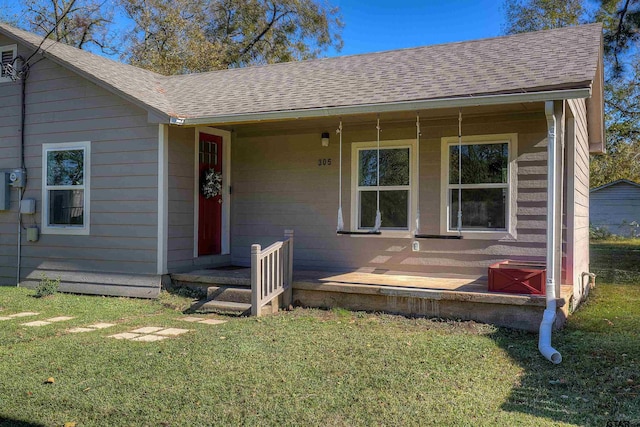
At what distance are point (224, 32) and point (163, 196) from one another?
16.4m

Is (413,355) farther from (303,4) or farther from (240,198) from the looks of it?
(303,4)

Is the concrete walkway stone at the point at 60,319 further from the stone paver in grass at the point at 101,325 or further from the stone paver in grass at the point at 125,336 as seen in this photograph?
the stone paver in grass at the point at 125,336

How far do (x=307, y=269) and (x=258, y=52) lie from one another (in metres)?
16.5

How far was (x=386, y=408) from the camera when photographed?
3.30m

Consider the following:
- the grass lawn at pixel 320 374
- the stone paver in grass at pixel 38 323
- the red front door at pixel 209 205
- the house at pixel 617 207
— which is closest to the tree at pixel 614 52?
the house at pixel 617 207

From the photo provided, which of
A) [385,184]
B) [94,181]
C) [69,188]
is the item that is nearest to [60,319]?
[94,181]

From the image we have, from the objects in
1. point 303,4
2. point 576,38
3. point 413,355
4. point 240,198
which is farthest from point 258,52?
point 413,355

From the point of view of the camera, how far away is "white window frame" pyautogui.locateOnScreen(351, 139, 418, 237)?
282 inches

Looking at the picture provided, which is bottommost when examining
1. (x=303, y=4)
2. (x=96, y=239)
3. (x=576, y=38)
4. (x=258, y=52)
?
(x=96, y=239)

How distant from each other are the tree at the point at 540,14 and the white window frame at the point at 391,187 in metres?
16.7

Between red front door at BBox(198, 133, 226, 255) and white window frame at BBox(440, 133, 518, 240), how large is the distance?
350 centimetres

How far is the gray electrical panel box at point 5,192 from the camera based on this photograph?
8180 mm

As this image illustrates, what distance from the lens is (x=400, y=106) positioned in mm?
5793

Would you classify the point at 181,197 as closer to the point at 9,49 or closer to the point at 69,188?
the point at 69,188
